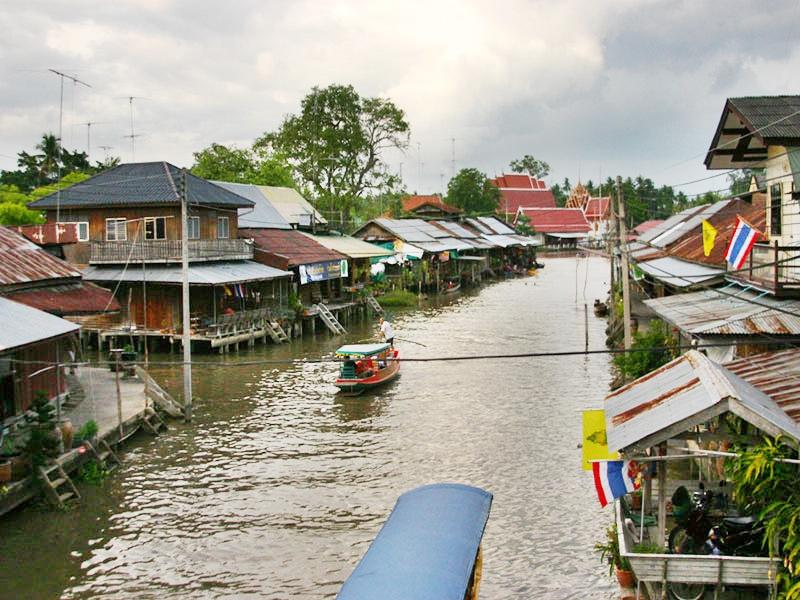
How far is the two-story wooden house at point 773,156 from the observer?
725 inches

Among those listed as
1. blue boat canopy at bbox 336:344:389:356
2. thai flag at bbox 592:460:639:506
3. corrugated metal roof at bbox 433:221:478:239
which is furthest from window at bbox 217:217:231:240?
corrugated metal roof at bbox 433:221:478:239

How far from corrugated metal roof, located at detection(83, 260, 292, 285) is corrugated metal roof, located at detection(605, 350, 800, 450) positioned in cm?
2355

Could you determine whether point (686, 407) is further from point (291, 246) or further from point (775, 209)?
point (291, 246)

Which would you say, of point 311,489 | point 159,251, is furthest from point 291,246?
point 311,489

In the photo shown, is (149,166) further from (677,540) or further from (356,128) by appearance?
(356,128)

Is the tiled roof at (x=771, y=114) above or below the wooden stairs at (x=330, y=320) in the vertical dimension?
above

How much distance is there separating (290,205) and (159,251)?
2009cm

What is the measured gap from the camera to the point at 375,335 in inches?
1576

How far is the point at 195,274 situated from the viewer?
33.7 metres

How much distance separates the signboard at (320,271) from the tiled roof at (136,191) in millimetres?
4903

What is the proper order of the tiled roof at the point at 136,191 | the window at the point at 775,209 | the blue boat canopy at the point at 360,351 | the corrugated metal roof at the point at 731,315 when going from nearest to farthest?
the corrugated metal roof at the point at 731,315, the window at the point at 775,209, the blue boat canopy at the point at 360,351, the tiled roof at the point at 136,191

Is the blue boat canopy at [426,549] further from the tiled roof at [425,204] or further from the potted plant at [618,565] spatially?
the tiled roof at [425,204]

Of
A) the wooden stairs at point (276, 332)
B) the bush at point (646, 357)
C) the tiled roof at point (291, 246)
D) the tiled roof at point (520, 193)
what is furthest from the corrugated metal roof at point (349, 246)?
the tiled roof at point (520, 193)

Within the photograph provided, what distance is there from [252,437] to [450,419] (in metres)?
5.86
